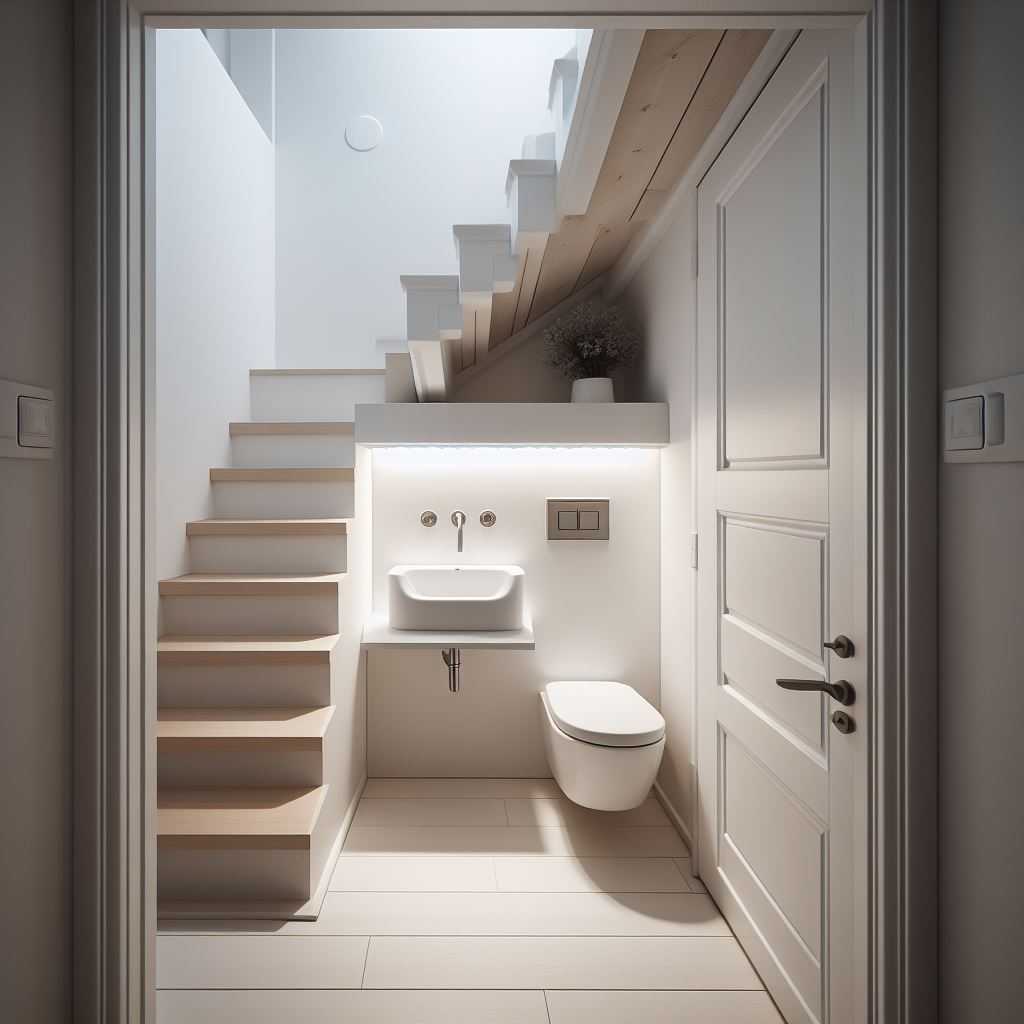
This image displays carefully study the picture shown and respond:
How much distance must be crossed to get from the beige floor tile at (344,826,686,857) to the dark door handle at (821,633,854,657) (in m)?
1.38

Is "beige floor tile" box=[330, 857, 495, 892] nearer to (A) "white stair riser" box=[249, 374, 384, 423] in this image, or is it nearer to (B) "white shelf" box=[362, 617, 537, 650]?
(B) "white shelf" box=[362, 617, 537, 650]

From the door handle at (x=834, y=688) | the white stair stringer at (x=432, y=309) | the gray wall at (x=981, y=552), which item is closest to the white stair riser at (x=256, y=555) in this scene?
the white stair stringer at (x=432, y=309)

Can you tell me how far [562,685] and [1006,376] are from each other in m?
2.10

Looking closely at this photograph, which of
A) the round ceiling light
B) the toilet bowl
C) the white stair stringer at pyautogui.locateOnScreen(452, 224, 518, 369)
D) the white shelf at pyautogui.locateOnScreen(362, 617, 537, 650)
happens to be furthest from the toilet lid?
the round ceiling light

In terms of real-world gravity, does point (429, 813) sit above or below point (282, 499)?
below

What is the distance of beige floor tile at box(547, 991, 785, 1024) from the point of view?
1586 mm

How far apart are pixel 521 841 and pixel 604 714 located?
0.52m

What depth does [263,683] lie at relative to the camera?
2258 millimetres

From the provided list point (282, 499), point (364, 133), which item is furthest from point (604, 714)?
point (364, 133)

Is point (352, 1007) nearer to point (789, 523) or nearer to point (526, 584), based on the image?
point (789, 523)

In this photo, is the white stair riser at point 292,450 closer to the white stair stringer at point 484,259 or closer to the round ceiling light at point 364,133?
the white stair stringer at point 484,259

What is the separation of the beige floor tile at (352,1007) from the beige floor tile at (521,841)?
2.12 feet

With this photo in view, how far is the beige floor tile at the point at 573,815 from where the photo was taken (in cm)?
254

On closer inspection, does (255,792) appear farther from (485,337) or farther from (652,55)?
(652,55)
